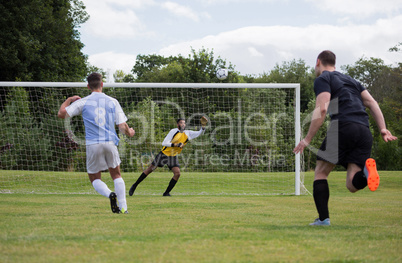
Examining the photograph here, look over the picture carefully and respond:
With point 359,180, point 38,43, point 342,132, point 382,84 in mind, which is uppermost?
point 38,43

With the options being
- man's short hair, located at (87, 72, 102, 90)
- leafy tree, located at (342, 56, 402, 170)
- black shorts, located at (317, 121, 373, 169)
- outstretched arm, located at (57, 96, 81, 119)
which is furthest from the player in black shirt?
leafy tree, located at (342, 56, 402, 170)

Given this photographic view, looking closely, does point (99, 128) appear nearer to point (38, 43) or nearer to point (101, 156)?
point (101, 156)

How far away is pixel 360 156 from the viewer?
5.22 metres

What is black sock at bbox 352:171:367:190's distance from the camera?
5.11 meters

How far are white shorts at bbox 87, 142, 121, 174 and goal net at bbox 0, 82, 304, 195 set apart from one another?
22.6 ft

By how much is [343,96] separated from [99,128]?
3532 mm

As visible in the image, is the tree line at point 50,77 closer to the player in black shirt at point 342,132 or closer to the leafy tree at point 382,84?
the leafy tree at point 382,84

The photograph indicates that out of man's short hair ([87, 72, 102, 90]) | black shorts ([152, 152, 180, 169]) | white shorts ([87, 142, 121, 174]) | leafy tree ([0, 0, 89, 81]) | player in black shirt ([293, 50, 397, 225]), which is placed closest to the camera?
player in black shirt ([293, 50, 397, 225])

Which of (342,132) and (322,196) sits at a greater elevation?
(342,132)

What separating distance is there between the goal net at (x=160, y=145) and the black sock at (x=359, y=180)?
7.92 meters

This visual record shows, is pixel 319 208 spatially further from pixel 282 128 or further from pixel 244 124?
pixel 244 124

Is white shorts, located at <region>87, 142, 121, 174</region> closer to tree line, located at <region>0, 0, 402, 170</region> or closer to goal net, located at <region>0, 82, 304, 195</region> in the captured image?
goal net, located at <region>0, 82, 304, 195</region>

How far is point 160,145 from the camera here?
58.2ft

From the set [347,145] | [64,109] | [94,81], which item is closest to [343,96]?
[347,145]
